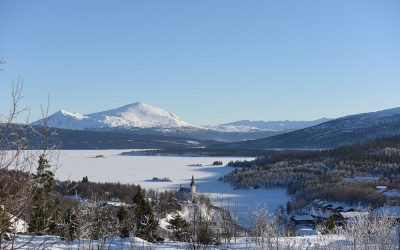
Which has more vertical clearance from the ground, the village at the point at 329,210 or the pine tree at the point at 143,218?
the pine tree at the point at 143,218

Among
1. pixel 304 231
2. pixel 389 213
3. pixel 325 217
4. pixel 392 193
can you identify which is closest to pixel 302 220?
pixel 325 217

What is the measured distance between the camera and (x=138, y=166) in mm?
194500

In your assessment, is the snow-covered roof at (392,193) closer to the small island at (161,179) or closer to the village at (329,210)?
the village at (329,210)

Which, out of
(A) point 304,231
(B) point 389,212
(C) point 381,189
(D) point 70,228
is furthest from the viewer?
(C) point 381,189

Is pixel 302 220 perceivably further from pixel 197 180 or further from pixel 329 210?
pixel 197 180

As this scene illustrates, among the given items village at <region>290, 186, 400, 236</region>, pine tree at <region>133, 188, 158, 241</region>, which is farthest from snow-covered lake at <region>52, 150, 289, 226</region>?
pine tree at <region>133, 188, 158, 241</region>

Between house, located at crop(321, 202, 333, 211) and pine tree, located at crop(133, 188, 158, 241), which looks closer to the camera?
pine tree, located at crop(133, 188, 158, 241)

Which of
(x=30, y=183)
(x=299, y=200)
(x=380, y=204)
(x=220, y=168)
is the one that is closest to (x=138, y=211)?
(x=30, y=183)

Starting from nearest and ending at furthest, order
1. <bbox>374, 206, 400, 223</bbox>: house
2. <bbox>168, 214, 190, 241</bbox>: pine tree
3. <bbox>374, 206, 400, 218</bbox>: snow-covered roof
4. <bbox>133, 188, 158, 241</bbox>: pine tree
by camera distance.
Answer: <bbox>374, 206, 400, 223</bbox>: house
<bbox>133, 188, 158, 241</bbox>: pine tree
<bbox>374, 206, 400, 218</bbox>: snow-covered roof
<bbox>168, 214, 190, 241</bbox>: pine tree

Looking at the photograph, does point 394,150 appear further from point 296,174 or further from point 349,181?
point 349,181

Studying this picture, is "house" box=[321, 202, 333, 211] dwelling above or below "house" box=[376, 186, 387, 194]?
below

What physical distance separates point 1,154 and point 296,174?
145329mm

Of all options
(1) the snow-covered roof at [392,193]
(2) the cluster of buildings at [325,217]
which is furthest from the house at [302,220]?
(1) the snow-covered roof at [392,193]

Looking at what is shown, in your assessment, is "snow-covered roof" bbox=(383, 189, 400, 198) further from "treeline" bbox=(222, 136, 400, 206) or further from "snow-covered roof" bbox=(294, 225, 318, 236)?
"snow-covered roof" bbox=(294, 225, 318, 236)
